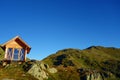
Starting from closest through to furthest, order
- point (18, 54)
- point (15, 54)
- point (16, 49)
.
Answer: point (15, 54)
point (18, 54)
point (16, 49)

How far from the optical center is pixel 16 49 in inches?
2210

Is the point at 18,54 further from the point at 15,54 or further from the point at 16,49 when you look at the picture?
the point at 16,49

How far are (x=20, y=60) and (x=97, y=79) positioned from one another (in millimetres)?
51194

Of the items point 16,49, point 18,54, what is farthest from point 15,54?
point 16,49

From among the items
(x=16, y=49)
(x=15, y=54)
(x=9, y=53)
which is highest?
(x=16, y=49)

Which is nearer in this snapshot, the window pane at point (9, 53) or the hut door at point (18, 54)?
the window pane at point (9, 53)

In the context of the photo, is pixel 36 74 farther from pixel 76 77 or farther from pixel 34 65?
pixel 76 77

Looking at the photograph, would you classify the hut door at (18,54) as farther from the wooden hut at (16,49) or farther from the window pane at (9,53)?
the window pane at (9,53)

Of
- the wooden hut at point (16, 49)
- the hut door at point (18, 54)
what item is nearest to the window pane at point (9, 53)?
the wooden hut at point (16, 49)

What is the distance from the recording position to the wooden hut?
2170 inches

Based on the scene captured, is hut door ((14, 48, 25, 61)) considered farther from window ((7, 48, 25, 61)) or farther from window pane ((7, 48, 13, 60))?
window pane ((7, 48, 13, 60))

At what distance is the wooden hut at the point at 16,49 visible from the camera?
2170 inches

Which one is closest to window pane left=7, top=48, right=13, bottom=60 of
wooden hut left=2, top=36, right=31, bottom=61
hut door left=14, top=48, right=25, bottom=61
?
wooden hut left=2, top=36, right=31, bottom=61

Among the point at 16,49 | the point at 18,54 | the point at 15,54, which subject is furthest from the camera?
the point at 16,49
